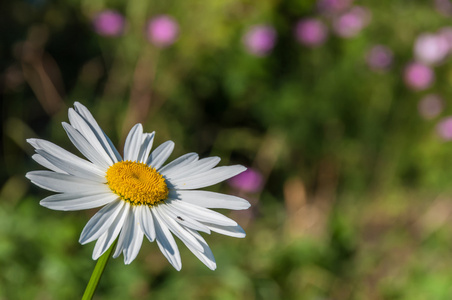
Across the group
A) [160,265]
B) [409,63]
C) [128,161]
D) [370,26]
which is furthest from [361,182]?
[128,161]

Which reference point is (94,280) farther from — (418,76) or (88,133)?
(418,76)

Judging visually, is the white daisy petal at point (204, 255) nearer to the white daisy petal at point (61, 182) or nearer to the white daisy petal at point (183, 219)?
the white daisy petal at point (183, 219)

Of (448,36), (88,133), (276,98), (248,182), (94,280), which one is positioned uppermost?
(448,36)

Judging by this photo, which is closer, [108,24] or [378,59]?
[108,24]

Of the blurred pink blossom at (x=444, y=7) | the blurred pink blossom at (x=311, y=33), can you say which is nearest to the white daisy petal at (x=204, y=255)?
the blurred pink blossom at (x=311, y=33)

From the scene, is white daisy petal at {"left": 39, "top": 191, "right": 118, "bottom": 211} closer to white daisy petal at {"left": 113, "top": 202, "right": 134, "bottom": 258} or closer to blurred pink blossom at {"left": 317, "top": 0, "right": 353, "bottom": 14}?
white daisy petal at {"left": 113, "top": 202, "right": 134, "bottom": 258}

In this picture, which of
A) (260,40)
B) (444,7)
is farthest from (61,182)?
(444,7)

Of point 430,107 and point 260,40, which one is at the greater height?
point 430,107
